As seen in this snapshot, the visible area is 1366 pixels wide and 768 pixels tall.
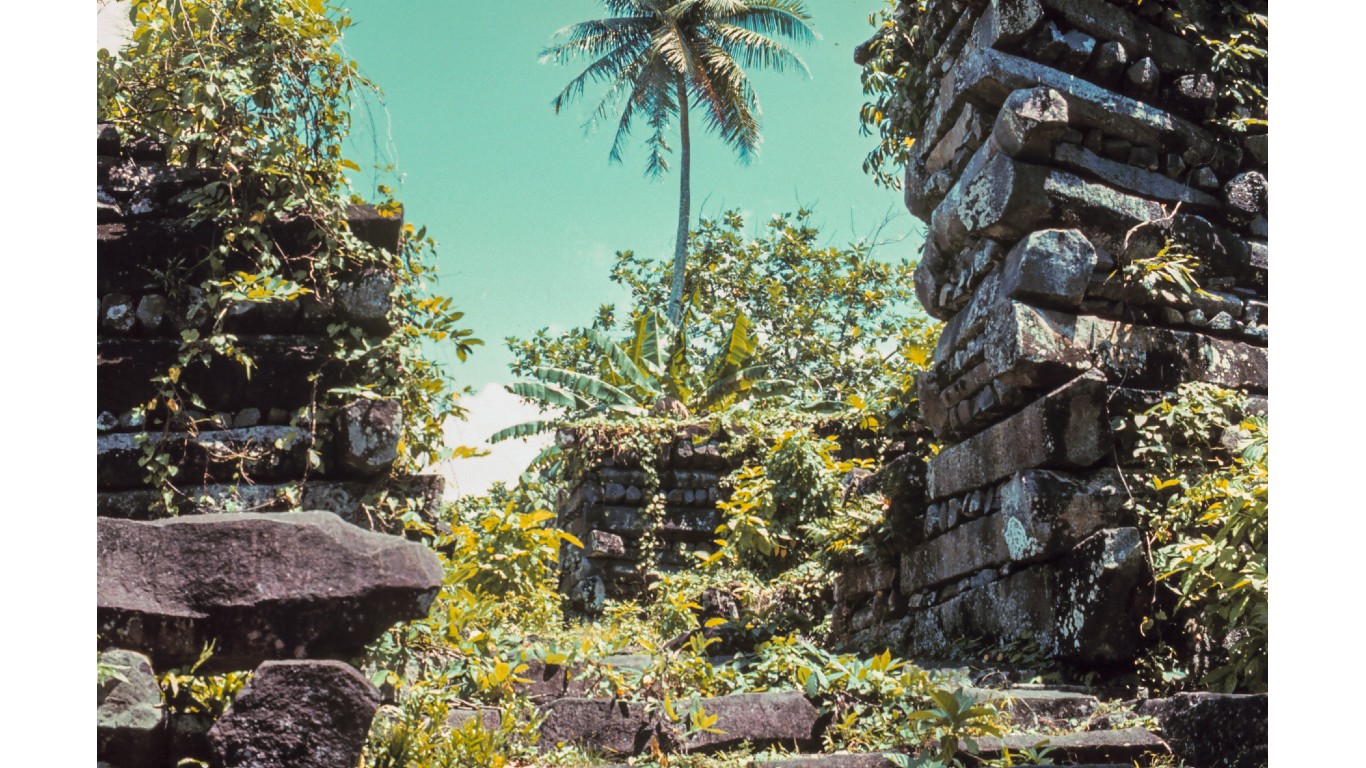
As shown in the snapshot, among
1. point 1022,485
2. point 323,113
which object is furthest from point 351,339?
point 1022,485

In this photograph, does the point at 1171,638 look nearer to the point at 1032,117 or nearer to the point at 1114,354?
the point at 1114,354

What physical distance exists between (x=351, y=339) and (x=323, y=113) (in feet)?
3.24

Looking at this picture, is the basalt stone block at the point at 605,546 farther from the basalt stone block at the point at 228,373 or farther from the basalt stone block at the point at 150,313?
the basalt stone block at the point at 150,313

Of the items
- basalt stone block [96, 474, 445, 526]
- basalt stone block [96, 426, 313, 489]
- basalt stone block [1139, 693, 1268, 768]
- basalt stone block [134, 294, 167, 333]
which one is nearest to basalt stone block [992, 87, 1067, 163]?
basalt stone block [1139, 693, 1268, 768]

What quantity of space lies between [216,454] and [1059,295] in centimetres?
337

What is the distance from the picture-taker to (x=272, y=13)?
392 centimetres

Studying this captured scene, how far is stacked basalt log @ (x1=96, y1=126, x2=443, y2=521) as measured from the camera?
3.54 meters

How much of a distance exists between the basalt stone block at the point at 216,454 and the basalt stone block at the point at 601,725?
49.9 inches

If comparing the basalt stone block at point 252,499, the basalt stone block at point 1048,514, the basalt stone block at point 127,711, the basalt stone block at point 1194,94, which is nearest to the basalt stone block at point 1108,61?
the basalt stone block at point 1194,94

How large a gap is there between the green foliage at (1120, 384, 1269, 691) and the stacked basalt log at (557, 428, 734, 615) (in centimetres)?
551

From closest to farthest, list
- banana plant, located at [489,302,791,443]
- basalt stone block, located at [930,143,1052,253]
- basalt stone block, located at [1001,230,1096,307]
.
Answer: basalt stone block, located at [1001,230,1096,307]
basalt stone block, located at [930,143,1052,253]
banana plant, located at [489,302,791,443]

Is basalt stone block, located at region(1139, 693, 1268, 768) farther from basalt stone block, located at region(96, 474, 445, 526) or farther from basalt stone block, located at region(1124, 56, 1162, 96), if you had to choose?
basalt stone block, located at region(1124, 56, 1162, 96)

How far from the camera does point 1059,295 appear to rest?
436cm

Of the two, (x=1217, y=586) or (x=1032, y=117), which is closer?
(x=1217, y=586)
